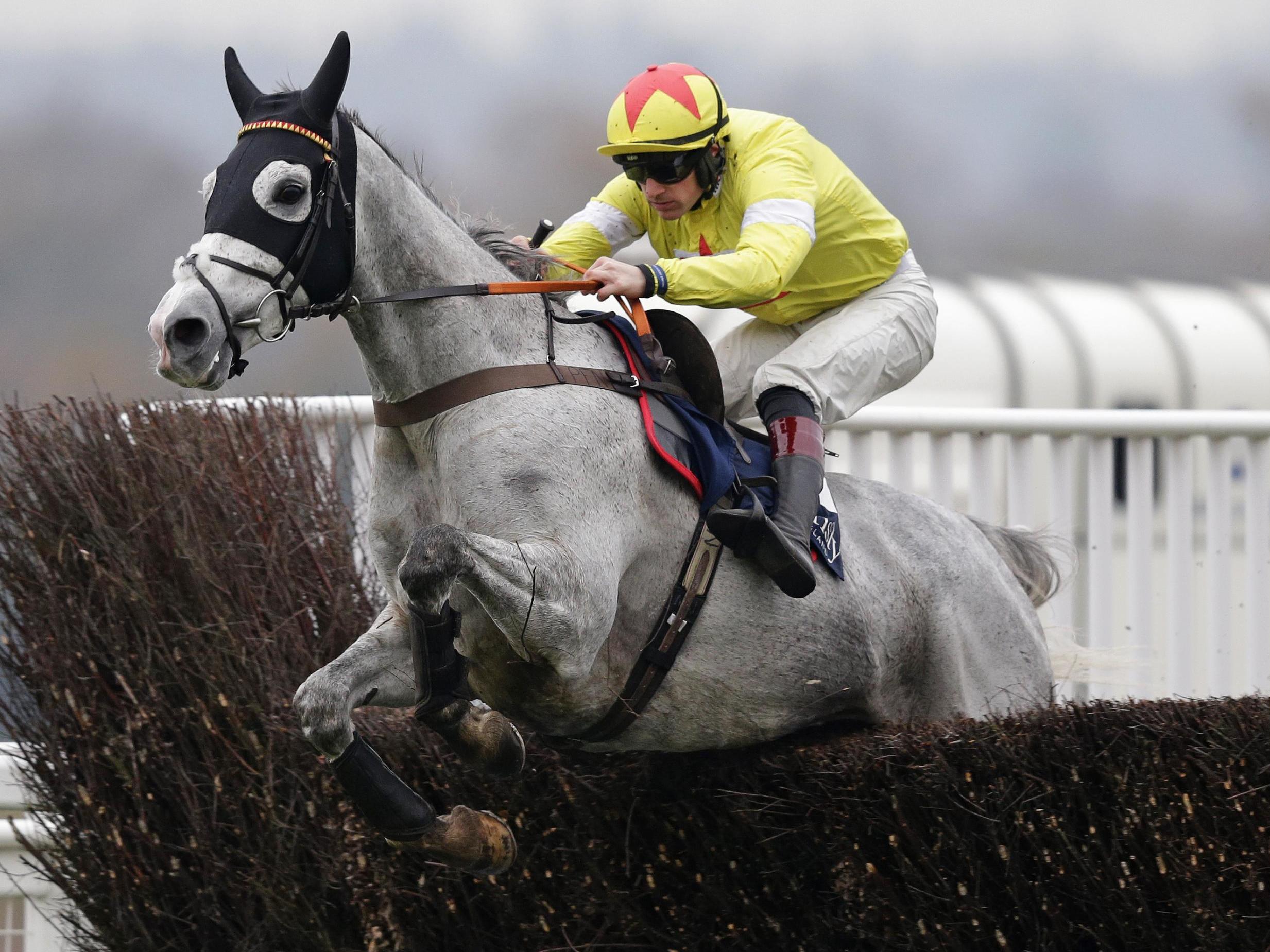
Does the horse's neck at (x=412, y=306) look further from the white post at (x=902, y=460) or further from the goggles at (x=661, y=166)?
the white post at (x=902, y=460)

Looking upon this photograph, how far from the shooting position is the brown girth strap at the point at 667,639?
11.8 ft

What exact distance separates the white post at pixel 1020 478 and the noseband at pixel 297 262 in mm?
3900

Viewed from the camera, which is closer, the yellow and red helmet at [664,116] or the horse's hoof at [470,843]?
the horse's hoof at [470,843]

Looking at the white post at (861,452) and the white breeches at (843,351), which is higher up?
the white breeches at (843,351)

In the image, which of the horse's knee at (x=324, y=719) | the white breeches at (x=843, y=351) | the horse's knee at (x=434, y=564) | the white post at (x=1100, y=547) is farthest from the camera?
the white post at (x=1100, y=547)

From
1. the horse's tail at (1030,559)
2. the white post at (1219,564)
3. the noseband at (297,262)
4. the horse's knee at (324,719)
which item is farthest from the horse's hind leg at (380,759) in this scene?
the white post at (1219,564)

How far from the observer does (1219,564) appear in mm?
6547

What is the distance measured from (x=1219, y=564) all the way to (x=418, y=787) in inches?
157

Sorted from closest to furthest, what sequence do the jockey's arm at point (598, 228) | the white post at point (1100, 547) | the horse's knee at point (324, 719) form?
the horse's knee at point (324, 719), the jockey's arm at point (598, 228), the white post at point (1100, 547)

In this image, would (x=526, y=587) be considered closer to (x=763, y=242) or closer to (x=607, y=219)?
(x=763, y=242)

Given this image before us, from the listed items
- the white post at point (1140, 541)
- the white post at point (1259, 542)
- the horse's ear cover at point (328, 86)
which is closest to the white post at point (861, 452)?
the white post at point (1140, 541)

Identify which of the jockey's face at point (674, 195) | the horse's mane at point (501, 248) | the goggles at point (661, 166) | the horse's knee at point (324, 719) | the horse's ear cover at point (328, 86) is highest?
the horse's ear cover at point (328, 86)

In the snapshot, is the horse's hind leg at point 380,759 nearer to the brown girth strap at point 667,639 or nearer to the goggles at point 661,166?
the brown girth strap at point 667,639

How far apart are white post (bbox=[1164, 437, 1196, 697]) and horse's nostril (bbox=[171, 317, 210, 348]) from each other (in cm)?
473
